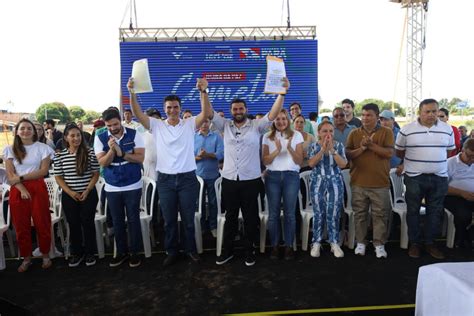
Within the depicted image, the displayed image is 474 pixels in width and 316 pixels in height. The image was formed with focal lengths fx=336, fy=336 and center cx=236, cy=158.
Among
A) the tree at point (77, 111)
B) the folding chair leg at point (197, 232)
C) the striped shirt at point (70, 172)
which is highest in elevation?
the tree at point (77, 111)

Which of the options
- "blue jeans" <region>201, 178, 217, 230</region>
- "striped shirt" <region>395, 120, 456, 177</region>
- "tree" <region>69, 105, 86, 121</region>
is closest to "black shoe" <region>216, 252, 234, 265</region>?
"blue jeans" <region>201, 178, 217, 230</region>

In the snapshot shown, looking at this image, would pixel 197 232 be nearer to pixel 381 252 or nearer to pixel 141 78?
pixel 141 78

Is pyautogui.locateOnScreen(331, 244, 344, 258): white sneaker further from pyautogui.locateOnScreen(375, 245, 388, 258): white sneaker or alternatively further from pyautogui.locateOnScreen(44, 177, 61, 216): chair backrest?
pyautogui.locateOnScreen(44, 177, 61, 216): chair backrest

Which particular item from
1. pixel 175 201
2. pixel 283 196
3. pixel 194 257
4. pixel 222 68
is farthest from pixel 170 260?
pixel 222 68

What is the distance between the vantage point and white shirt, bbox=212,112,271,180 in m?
3.29

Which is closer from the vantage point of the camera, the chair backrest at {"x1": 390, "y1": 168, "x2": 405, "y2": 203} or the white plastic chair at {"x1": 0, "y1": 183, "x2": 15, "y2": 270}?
the white plastic chair at {"x1": 0, "y1": 183, "x2": 15, "y2": 270}

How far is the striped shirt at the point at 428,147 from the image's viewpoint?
3.34m

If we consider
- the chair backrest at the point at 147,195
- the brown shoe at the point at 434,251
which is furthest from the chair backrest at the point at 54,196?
A: the brown shoe at the point at 434,251

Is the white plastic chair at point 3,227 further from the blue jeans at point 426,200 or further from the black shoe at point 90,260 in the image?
the blue jeans at point 426,200

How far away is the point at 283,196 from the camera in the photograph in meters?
3.46

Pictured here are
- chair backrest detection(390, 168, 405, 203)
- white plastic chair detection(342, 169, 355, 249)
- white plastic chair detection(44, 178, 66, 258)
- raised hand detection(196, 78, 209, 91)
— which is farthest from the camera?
chair backrest detection(390, 168, 405, 203)

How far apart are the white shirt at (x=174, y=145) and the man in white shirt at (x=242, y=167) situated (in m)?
0.31

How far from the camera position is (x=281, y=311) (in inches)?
100

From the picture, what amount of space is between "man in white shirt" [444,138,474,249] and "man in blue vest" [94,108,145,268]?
135 inches
